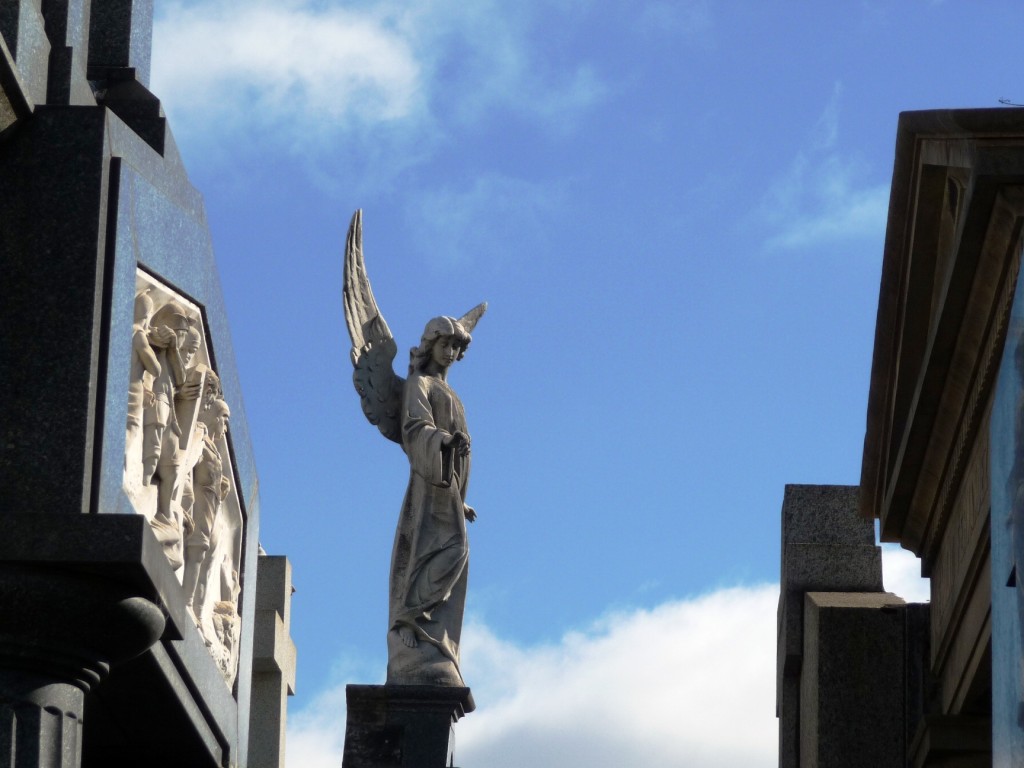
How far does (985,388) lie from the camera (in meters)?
11.3

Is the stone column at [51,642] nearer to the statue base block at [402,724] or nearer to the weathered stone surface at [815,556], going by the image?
the weathered stone surface at [815,556]

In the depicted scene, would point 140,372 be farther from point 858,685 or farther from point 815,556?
point 815,556

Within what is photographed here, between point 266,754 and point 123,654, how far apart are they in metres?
13.3

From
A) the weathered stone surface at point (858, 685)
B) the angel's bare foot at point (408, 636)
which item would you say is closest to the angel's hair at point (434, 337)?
the angel's bare foot at point (408, 636)

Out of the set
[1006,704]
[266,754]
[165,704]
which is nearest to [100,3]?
[165,704]

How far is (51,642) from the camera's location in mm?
9227

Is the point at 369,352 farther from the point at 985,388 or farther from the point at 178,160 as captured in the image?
the point at 985,388

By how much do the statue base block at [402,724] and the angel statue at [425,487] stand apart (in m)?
0.26

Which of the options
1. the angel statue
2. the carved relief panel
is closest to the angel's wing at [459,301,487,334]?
the angel statue

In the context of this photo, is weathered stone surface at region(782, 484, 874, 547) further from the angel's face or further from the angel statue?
the angel's face

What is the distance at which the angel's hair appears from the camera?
62.2ft

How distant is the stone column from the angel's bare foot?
338 inches

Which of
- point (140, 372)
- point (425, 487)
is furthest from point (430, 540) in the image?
point (140, 372)

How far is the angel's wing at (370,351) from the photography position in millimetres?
19141
